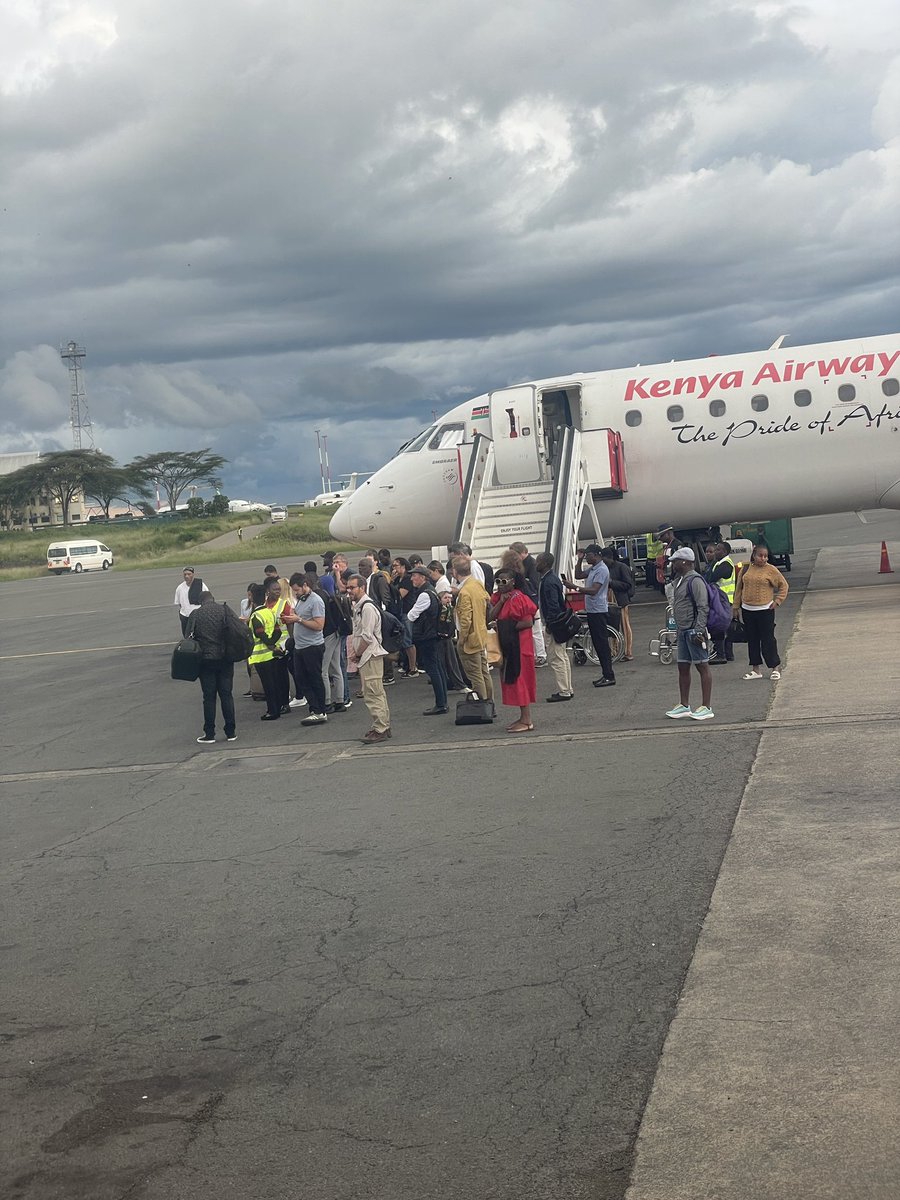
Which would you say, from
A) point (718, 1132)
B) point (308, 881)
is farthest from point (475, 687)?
point (718, 1132)

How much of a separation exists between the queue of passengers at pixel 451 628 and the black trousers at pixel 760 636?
0.01 metres

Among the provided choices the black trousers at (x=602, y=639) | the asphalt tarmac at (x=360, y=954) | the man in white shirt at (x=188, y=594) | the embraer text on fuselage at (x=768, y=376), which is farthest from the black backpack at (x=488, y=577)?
the embraer text on fuselage at (x=768, y=376)

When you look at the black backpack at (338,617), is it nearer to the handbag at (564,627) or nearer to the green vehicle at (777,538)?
the handbag at (564,627)

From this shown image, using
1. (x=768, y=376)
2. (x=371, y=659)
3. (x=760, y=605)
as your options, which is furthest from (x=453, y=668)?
(x=768, y=376)

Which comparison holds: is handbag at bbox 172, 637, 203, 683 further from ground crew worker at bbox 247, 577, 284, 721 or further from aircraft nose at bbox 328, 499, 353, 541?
aircraft nose at bbox 328, 499, 353, 541

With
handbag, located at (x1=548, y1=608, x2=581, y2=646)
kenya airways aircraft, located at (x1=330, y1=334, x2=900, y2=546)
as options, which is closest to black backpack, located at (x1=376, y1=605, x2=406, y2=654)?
handbag, located at (x1=548, y1=608, x2=581, y2=646)

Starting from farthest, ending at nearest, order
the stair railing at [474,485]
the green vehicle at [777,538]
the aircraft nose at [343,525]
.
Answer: the green vehicle at [777,538]
the aircraft nose at [343,525]
the stair railing at [474,485]

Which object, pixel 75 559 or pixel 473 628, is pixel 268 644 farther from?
pixel 75 559

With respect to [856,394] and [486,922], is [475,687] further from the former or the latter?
[856,394]

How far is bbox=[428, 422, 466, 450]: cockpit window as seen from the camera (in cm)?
2411

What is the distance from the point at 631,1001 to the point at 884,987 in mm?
1167

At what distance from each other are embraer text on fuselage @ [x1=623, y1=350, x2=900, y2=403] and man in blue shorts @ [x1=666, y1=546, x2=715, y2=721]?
11.0 metres

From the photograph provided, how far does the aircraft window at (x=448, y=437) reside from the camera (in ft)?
79.1

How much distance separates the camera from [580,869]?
26.7 feet
